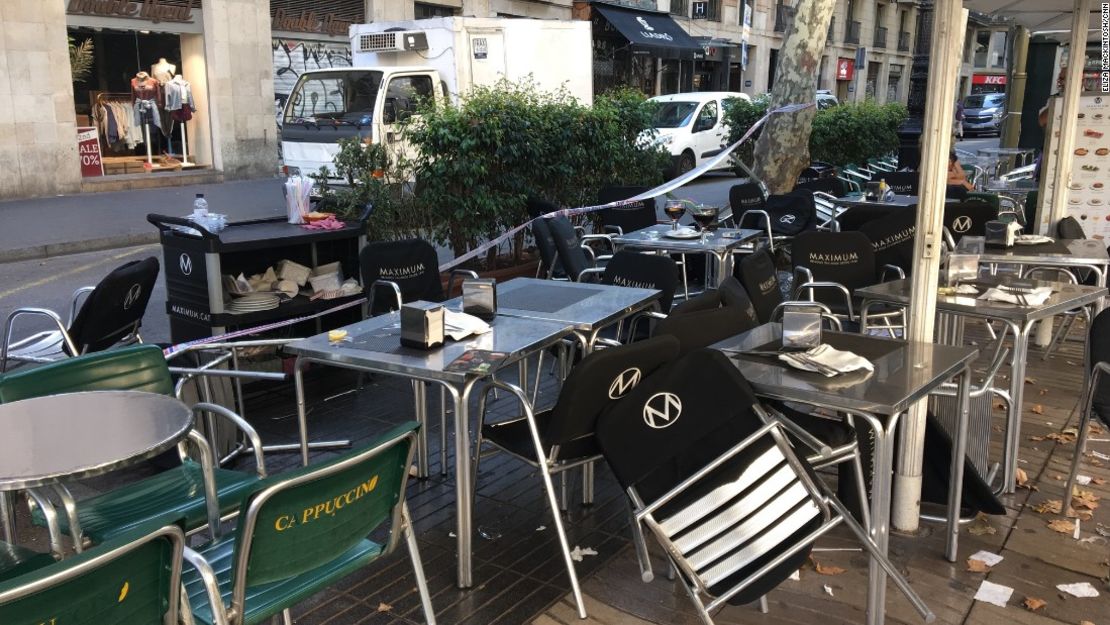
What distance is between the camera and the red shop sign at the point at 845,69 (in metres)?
38.7

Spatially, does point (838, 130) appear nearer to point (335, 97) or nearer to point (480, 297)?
point (335, 97)

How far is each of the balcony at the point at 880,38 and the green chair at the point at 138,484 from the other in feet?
142

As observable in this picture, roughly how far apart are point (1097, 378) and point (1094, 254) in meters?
2.09

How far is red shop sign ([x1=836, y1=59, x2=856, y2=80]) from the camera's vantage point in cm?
3872

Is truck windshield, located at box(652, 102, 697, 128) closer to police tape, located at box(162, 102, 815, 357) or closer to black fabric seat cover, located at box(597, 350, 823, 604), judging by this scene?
police tape, located at box(162, 102, 815, 357)

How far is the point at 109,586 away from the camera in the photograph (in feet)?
5.93

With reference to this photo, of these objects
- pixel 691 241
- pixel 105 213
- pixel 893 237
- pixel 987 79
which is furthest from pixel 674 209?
pixel 987 79

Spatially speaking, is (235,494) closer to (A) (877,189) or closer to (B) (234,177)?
(A) (877,189)

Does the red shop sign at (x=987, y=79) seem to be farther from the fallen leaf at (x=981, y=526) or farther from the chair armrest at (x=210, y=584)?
the chair armrest at (x=210, y=584)

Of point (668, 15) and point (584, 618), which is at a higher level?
point (668, 15)

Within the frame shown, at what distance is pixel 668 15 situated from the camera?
89.3 ft

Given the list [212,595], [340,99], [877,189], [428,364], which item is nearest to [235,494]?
[428,364]

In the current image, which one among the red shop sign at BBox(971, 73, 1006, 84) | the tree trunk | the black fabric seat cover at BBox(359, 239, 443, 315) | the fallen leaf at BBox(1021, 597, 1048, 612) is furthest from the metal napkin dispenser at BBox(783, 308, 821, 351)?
the red shop sign at BBox(971, 73, 1006, 84)

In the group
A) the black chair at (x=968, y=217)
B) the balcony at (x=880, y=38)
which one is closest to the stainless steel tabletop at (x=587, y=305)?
the black chair at (x=968, y=217)
